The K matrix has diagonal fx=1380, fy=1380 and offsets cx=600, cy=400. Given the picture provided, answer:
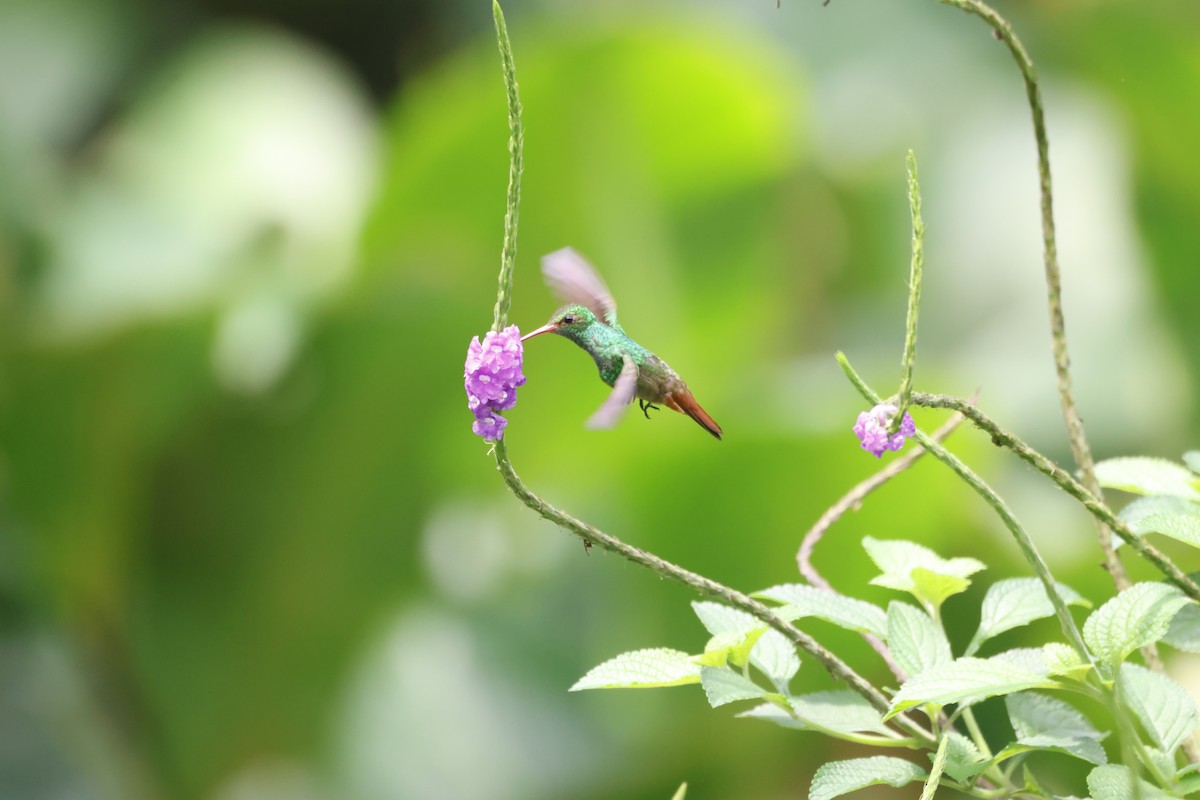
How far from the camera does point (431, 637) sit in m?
1.67

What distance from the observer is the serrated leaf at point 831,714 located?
305 millimetres

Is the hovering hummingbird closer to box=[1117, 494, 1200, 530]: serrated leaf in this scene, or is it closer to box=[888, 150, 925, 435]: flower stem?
box=[888, 150, 925, 435]: flower stem

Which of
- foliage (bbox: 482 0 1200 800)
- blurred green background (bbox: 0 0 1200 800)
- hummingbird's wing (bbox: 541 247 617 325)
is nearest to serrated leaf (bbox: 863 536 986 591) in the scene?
foliage (bbox: 482 0 1200 800)

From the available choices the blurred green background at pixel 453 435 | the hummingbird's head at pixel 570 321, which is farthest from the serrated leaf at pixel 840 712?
the blurred green background at pixel 453 435

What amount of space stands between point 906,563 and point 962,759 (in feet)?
0.21

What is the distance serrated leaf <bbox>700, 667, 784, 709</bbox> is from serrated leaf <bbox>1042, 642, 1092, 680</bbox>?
57 mm

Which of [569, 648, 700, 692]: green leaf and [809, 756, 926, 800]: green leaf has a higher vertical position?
[569, 648, 700, 692]: green leaf

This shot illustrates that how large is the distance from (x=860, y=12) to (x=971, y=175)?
464 millimetres

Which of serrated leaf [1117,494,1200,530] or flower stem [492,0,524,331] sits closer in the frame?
flower stem [492,0,524,331]

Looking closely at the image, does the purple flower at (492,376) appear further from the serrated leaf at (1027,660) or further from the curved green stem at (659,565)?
the serrated leaf at (1027,660)

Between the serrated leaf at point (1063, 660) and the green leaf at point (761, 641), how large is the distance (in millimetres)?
57

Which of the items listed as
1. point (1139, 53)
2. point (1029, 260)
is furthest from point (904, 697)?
point (1029, 260)

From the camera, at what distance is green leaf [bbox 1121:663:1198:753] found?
300mm

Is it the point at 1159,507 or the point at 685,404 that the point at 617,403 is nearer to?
the point at 685,404
